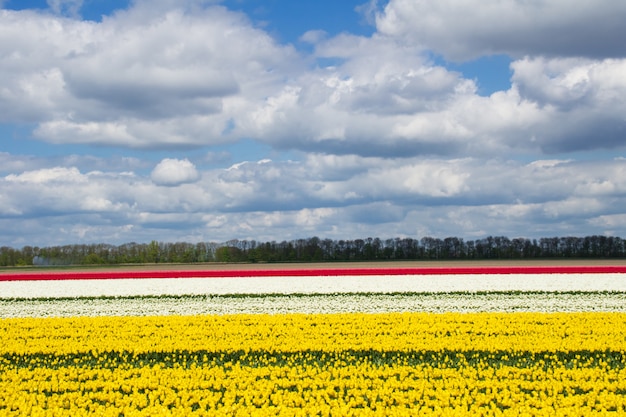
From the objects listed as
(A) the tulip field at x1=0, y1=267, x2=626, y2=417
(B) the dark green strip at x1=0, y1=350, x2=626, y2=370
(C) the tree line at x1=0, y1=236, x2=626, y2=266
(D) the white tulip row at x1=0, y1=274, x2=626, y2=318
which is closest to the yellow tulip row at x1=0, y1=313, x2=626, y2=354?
(A) the tulip field at x1=0, y1=267, x2=626, y2=417

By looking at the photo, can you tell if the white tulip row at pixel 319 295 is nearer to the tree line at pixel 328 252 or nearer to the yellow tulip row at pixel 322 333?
the yellow tulip row at pixel 322 333

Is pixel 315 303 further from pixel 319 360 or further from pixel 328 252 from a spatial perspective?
pixel 328 252

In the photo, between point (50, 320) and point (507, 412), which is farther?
point (50, 320)

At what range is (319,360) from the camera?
13.2m

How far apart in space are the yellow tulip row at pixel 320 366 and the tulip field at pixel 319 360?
0.12 ft

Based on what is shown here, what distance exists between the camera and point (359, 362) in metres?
12.8

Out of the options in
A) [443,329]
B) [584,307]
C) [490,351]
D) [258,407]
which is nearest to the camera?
[258,407]

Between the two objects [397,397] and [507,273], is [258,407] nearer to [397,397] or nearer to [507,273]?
[397,397]

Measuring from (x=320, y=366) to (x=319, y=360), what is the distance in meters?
0.41

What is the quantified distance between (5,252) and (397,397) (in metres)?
104

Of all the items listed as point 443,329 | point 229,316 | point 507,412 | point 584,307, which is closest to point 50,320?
point 229,316

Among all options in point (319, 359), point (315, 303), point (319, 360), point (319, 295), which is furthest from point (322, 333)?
point (319, 295)

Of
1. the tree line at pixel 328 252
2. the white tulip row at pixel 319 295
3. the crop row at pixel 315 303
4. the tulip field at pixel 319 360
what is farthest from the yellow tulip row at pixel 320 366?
the tree line at pixel 328 252

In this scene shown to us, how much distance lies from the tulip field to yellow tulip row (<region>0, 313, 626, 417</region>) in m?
0.04
